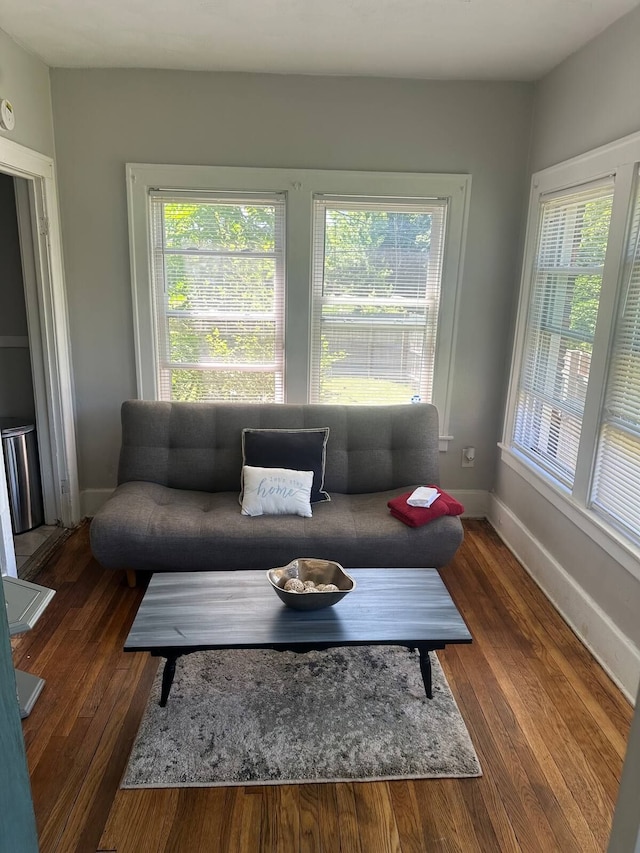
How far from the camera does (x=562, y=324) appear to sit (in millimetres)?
2996

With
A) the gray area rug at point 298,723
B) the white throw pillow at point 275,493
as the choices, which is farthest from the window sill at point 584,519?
the white throw pillow at point 275,493

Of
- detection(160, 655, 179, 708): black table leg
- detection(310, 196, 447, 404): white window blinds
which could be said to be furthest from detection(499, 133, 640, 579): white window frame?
detection(160, 655, 179, 708): black table leg

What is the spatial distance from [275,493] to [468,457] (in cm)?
154

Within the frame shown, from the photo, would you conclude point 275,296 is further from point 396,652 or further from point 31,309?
point 396,652

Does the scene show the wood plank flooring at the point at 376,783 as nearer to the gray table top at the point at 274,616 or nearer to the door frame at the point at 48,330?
the gray table top at the point at 274,616

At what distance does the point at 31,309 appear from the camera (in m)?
3.31

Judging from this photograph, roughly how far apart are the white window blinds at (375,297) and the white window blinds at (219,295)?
0.27 metres

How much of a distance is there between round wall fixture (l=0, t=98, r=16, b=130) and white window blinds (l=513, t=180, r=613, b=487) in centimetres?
277

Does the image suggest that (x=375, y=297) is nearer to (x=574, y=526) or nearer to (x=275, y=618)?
(x=574, y=526)

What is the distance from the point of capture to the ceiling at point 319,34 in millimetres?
2420

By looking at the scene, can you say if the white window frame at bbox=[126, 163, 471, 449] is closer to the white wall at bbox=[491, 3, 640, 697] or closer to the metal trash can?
the white wall at bbox=[491, 3, 640, 697]

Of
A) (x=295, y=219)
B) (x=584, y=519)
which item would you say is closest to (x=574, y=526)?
(x=584, y=519)

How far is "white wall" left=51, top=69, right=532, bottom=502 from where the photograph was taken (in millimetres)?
3254

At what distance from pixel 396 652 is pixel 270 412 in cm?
150
